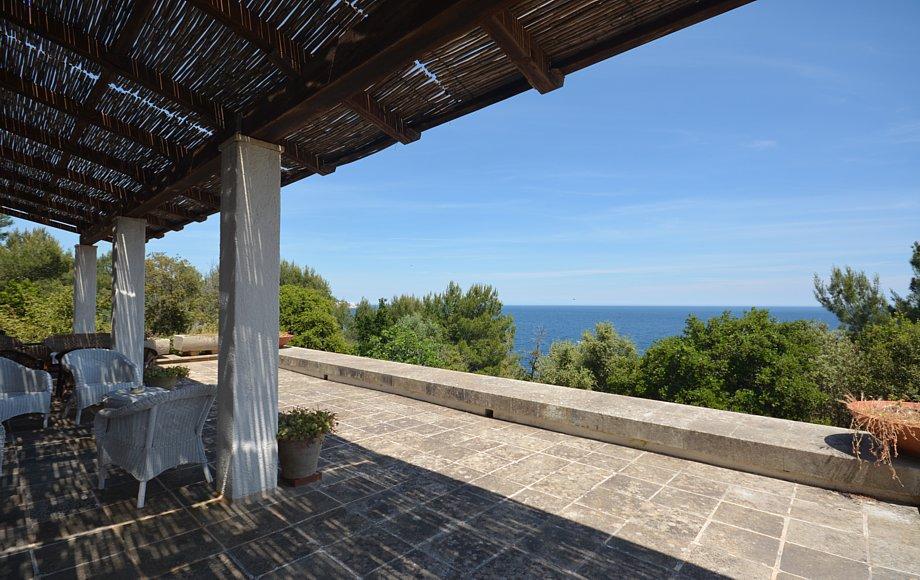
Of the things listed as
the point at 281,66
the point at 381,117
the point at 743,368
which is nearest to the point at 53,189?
the point at 281,66

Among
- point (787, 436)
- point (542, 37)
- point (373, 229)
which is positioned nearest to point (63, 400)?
point (542, 37)

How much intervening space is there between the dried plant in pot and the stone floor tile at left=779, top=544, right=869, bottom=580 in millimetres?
1094

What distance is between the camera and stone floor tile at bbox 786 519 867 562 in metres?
2.49

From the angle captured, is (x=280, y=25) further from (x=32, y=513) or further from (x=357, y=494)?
(x=32, y=513)

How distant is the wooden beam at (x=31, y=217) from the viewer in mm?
6742

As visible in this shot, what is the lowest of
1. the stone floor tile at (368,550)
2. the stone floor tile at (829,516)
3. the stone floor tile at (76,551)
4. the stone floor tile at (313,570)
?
the stone floor tile at (829,516)

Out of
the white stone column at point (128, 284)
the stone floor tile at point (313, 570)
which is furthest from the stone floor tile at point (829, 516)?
the white stone column at point (128, 284)

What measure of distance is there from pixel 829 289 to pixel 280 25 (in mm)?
20941

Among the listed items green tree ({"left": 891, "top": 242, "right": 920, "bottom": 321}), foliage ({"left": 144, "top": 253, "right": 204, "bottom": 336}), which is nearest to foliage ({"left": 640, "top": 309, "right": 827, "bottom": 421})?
green tree ({"left": 891, "top": 242, "right": 920, "bottom": 321})

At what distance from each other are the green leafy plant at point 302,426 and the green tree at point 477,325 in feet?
75.1

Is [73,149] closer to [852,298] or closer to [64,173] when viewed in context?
[64,173]

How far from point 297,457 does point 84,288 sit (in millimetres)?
7493

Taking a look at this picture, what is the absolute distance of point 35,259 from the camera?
59.8ft

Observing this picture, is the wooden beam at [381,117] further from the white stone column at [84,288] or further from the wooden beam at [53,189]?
the white stone column at [84,288]
